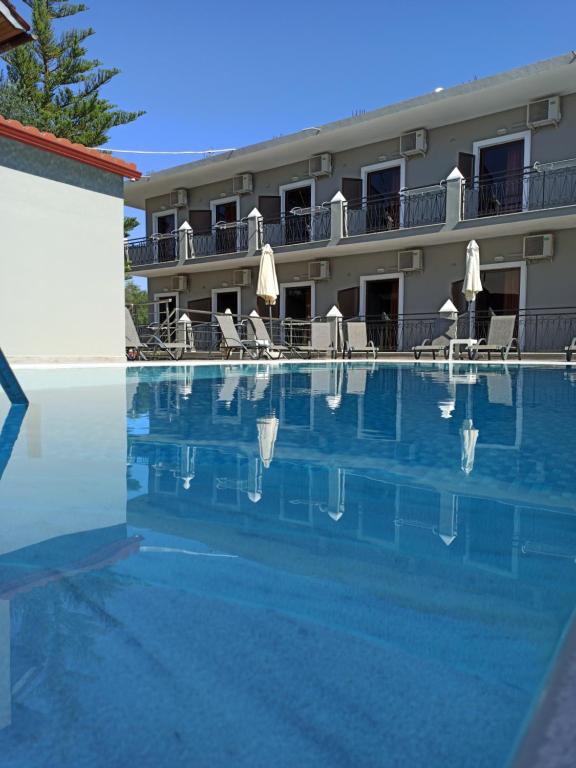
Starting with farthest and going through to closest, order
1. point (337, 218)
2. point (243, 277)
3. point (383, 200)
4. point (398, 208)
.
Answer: point (243, 277)
point (383, 200)
point (398, 208)
point (337, 218)

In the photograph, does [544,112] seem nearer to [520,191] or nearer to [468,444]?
[520,191]

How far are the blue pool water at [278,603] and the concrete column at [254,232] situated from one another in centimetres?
1479

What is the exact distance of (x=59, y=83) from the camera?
19.9m

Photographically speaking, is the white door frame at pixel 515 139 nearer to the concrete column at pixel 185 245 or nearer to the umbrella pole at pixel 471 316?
the umbrella pole at pixel 471 316

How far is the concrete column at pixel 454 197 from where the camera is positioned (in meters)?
13.5

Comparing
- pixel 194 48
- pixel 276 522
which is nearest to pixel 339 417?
pixel 276 522

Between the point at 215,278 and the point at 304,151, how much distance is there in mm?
5084

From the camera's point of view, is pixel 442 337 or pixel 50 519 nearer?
pixel 50 519

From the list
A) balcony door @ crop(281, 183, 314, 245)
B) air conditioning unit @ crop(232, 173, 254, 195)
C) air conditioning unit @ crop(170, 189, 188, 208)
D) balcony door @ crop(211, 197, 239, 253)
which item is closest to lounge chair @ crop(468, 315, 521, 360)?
balcony door @ crop(281, 183, 314, 245)

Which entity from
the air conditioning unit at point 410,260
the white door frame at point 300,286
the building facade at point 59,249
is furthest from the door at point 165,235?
the building facade at point 59,249

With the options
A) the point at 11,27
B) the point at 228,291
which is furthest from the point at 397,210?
the point at 11,27

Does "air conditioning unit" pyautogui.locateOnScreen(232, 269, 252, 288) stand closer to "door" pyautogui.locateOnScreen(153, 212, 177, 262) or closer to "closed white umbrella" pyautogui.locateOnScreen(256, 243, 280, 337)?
"door" pyautogui.locateOnScreen(153, 212, 177, 262)

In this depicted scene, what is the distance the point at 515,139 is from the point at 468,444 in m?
13.2

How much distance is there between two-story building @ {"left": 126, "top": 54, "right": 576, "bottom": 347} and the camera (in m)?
13.1
